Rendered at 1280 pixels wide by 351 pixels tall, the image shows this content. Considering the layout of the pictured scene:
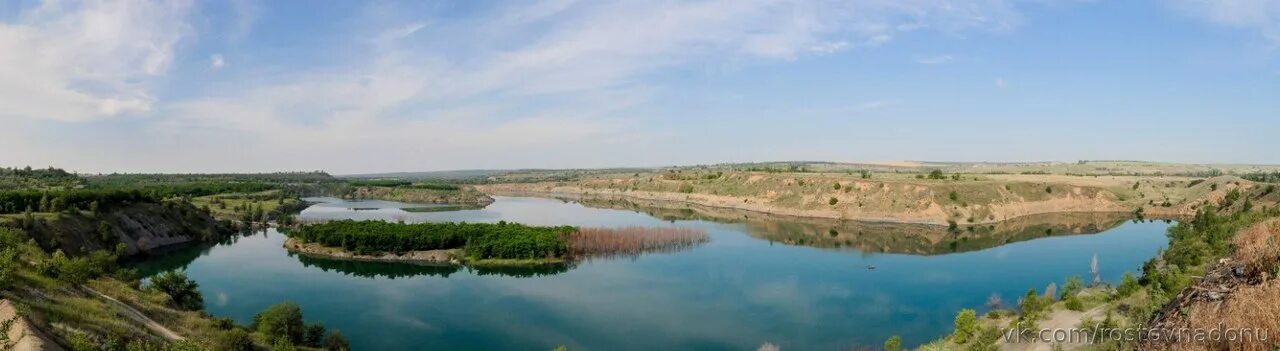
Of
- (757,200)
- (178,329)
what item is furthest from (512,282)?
(757,200)

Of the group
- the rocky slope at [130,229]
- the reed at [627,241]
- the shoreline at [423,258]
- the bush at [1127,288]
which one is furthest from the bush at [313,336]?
the rocky slope at [130,229]

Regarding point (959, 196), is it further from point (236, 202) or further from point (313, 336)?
point (236, 202)

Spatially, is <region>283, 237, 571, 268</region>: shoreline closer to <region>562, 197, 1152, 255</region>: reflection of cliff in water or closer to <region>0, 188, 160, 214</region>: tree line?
<region>0, 188, 160, 214</region>: tree line

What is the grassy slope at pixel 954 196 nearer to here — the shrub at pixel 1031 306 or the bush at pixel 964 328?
the shrub at pixel 1031 306

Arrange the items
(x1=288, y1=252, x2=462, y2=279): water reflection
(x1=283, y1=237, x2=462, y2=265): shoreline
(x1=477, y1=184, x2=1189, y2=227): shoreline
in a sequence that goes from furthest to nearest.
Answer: (x1=477, y1=184, x2=1189, y2=227): shoreline, (x1=283, y1=237, x2=462, y2=265): shoreline, (x1=288, y1=252, x2=462, y2=279): water reflection

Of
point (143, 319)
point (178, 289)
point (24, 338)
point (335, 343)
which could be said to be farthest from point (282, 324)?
point (24, 338)

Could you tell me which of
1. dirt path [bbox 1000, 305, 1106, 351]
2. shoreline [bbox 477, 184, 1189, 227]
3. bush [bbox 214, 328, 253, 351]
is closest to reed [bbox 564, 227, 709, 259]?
shoreline [bbox 477, 184, 1189, 227]

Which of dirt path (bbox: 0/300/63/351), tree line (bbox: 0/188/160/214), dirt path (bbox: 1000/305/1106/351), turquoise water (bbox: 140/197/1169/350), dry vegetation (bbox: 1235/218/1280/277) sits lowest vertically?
turquoise water (bbox: 140/197/1169/350)

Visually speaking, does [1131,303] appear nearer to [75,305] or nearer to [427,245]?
[75,305]
